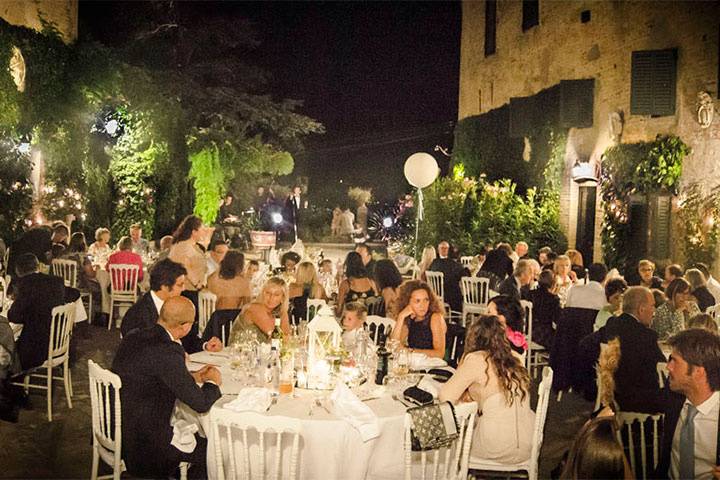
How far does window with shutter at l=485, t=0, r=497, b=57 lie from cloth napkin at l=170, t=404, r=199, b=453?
46.9ft

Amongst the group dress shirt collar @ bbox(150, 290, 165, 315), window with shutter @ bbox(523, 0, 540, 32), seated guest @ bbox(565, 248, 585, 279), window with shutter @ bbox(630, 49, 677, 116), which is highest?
window with shutter @ bbox(523, 0, 540, 32)

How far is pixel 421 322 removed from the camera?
501 centimetres

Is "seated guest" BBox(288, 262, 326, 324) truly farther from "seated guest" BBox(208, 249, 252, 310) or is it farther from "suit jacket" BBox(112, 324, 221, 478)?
"suit jacket" BBox(112, 324, 221, 478)

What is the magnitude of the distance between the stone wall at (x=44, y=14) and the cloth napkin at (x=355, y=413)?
9930 mm

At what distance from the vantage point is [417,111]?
23406 millimetres

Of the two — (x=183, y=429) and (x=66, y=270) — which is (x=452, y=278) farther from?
(x=183, y=429)

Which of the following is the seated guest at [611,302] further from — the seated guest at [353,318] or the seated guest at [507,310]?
the seated guest at [353,318]

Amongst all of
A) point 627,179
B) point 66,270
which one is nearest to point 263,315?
point 66,270

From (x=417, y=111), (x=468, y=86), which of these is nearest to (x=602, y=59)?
(x=468, y=86)

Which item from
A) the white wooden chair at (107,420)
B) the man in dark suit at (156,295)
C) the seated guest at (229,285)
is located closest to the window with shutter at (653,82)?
the seated guest at (229,285)

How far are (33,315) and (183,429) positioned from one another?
7.43ft

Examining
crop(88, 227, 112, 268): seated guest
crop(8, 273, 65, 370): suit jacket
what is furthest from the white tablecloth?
crop(88, 227, 112, 268): seated guest

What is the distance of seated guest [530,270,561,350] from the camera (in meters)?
6.66

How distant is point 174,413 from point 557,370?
3.76 meters
